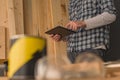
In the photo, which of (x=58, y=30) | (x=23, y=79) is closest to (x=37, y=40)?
(x=23, y=79)

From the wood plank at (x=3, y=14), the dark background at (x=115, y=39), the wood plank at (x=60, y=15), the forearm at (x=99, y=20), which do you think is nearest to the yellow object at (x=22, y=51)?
the forearm at (x=99, y=20)

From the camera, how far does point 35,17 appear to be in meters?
3.14

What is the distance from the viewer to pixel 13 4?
10.3 feet

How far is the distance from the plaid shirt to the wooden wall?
83 cm

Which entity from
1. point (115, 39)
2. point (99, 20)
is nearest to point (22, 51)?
point (99, 20)

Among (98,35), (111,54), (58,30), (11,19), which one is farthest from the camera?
(11,19)

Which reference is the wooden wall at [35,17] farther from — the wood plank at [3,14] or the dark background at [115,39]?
the dark background at [115,39]

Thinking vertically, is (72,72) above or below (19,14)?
below

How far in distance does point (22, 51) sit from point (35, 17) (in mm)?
2319

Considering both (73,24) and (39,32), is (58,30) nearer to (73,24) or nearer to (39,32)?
(73,24)

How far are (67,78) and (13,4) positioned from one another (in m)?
2.47

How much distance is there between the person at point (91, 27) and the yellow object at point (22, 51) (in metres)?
1.15

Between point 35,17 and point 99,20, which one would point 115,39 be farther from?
point 35,17

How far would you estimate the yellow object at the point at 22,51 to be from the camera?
0.85 meters
